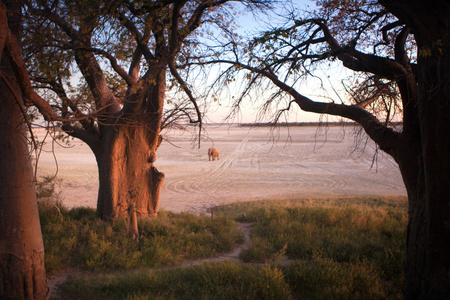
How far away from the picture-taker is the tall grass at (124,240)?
631 cm

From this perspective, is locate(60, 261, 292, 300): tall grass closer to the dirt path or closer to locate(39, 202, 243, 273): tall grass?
the dirt path

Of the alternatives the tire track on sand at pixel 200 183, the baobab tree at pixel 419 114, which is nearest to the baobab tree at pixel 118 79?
the baobab tree at pixel 419 114

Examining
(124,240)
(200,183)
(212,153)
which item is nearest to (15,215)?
(124,240)

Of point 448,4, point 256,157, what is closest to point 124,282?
point 448,4

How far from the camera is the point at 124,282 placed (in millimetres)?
5055

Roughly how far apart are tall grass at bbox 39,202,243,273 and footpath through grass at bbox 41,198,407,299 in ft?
0.07

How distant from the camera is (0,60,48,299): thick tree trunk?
175 inches

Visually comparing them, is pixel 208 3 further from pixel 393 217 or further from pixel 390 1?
pixel 393 217

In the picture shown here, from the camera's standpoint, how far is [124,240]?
706 cm

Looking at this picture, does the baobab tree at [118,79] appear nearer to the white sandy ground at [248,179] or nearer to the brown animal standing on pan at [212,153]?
the white sandy ground at [248,179]

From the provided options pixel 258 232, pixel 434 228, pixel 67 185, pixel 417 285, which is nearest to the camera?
pixel 434 228

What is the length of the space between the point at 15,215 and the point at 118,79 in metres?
5.94

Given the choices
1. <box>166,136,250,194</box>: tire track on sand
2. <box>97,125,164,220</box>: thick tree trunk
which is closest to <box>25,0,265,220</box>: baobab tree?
<box>97,125,164,220</box>: thick tree trunk

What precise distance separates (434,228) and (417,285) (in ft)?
2.78
